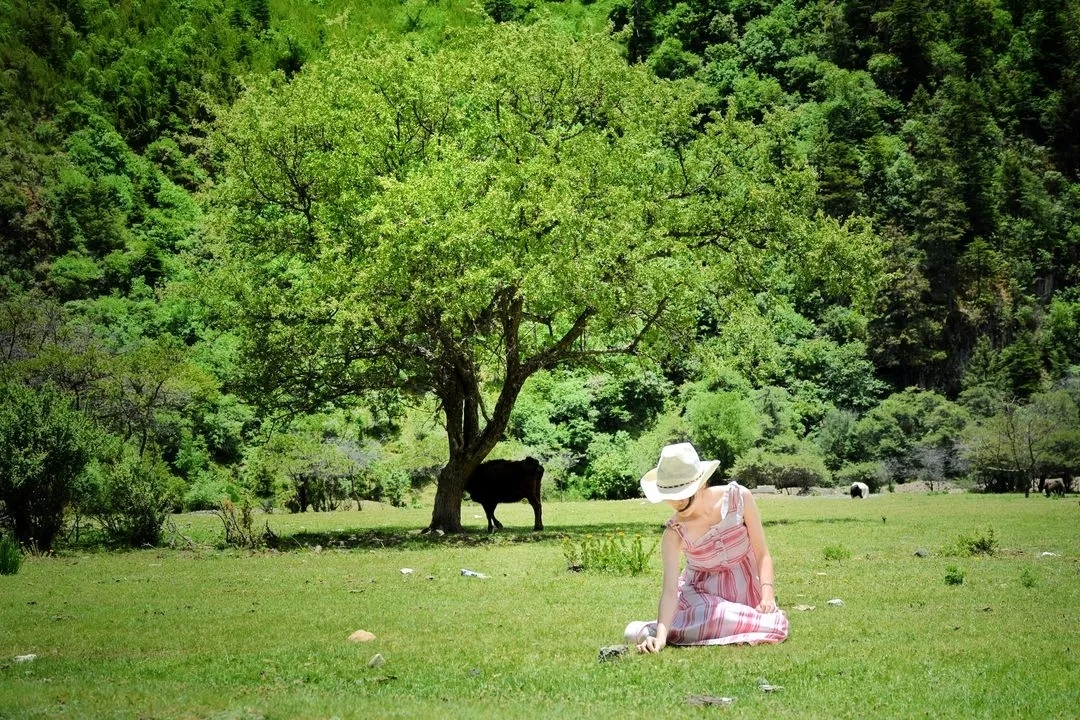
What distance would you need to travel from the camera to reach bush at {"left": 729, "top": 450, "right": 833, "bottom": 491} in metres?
46.6

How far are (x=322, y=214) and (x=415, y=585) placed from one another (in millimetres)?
12216

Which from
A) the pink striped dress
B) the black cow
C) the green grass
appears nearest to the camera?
the green grass

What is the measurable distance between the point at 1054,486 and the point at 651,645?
3846 centimetres

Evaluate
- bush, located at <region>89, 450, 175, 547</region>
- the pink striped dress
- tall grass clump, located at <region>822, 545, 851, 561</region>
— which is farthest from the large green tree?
the pink striped dress

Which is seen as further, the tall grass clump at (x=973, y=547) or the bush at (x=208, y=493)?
the bush at (x=208, y=493)

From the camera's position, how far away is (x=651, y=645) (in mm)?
7344

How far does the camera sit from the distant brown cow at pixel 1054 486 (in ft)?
123

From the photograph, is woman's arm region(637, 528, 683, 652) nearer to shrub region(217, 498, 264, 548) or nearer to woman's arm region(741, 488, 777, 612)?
woman's arm region(741, 488, 777, 612)

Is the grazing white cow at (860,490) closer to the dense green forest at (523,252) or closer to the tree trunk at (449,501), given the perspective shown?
the dense green forest at (523,252)

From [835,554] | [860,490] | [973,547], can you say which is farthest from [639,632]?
[860,490]

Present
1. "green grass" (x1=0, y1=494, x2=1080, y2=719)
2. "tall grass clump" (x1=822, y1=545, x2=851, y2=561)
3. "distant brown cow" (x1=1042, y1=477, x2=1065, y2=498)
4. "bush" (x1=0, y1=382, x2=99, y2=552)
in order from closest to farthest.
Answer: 1. "green grass" (x1=0, y1=494, x2=1080, y2=719)
2. "tall grass clump" (x1=822, y1=545, x2=851, y2=561)
3. "bush" (x1=0, y1=382, x2=99, y2=552)
4. "distant brown cow" (x1=1042, y1=477, x2=1065, y2=498)

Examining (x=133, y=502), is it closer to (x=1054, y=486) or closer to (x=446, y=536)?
(x=446, y=536)

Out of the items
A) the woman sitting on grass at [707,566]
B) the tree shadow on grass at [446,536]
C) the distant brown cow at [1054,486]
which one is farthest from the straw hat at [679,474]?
the distant brown cow at [1054,486]

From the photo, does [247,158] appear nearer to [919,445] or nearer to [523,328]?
[523,328]
